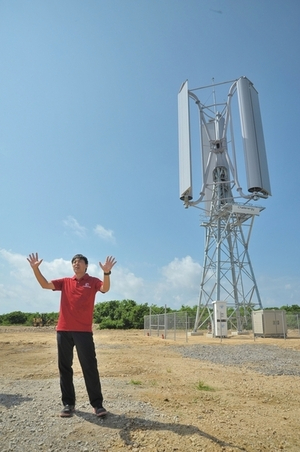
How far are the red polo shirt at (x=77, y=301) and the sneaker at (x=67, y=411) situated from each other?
99cm

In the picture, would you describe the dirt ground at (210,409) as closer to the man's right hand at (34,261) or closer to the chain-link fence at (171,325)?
the man's right hand at (34,261)

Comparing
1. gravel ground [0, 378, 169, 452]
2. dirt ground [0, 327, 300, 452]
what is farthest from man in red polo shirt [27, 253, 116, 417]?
dirt ground [0, 327, 300, 452]

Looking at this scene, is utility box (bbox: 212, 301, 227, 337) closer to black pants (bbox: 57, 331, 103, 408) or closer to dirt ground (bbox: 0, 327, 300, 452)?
dirt ground (bbox: 0, 327, 300, 452)

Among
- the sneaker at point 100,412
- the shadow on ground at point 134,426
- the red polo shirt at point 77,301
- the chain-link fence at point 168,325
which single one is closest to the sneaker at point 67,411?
the shadow on ground at point 134,426

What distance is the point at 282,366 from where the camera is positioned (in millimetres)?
10734

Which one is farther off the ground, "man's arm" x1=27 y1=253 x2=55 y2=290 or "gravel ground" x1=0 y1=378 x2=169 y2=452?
"man's arm" x1=27 y1=253 x2=55 y2=290

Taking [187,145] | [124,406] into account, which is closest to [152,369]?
[124,406]

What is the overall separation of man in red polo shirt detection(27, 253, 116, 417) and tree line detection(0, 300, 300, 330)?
1340 inches

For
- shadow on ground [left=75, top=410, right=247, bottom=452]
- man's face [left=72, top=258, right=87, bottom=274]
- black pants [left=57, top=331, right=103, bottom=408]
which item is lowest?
shadow on ground [left=75, top=410, right=247, bottom=452]

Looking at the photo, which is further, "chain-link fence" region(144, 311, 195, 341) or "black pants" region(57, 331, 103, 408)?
"chain-link fence" region(144, 311, 195, 341)

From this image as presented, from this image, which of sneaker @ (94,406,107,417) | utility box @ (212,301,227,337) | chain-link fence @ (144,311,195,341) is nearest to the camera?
sneaker @ (94,406,107,417)

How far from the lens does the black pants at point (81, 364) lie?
452cm

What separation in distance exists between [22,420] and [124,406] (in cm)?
135

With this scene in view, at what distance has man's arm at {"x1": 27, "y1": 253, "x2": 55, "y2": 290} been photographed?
5020 millimetres
